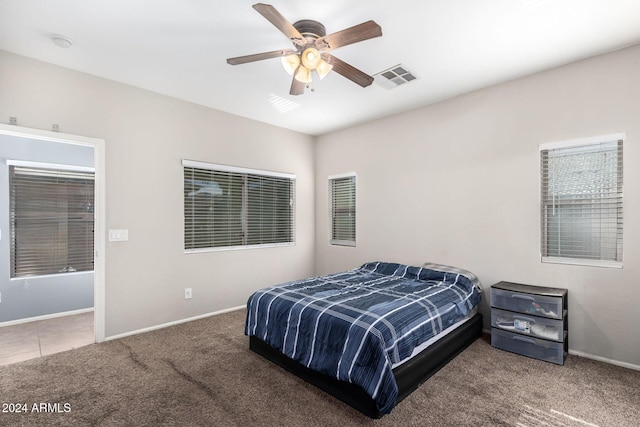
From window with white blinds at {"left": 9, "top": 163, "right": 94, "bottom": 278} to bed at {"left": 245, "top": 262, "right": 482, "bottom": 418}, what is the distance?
328 cm

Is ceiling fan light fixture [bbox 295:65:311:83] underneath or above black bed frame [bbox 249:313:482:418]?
above

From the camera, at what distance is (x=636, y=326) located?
262cm

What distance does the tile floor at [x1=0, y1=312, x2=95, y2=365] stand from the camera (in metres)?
3.03

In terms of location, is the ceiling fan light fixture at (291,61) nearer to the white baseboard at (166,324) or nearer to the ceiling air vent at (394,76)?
the ceiling air vent at (394,76)

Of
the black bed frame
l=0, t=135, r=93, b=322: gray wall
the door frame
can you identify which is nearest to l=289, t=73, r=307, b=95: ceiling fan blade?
the door frame

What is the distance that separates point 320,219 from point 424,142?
2210 mm

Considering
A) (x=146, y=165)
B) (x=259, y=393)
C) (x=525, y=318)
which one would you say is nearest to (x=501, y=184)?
(x=525, y=318)

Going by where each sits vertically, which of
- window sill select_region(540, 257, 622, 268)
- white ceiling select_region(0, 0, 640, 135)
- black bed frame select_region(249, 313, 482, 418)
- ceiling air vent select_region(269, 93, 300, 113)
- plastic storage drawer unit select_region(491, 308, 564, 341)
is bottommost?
black bed frame select_region(249, 313, 482, 418)

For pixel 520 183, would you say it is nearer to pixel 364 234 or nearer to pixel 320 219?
pixel 364 234

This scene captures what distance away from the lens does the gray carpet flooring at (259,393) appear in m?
2.00

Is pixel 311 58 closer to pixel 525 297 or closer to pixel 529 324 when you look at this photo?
pixel 525 297

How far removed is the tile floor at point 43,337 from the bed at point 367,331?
208cm

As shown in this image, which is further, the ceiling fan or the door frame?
the door frame

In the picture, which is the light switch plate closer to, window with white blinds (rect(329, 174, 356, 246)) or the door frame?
the door frame
